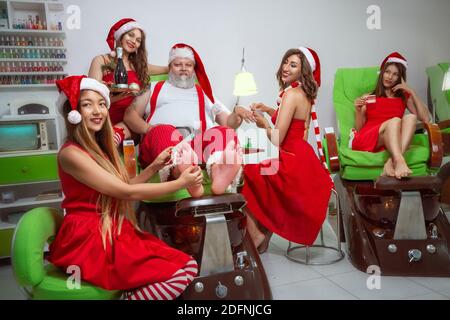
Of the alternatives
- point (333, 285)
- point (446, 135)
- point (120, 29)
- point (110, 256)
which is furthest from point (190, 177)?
point (446, 135)

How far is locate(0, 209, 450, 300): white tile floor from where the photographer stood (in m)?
1.79

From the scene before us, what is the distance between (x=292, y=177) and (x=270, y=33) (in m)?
1.56

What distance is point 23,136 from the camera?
2377 millimetres

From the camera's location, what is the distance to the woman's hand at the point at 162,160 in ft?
5.41

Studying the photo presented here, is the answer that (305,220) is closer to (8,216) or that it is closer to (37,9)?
(8,216)

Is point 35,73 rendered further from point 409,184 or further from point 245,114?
point 409,184

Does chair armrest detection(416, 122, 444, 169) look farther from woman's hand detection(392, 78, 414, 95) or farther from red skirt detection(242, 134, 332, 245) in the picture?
red skirt detection(242, 134, 332, 245)

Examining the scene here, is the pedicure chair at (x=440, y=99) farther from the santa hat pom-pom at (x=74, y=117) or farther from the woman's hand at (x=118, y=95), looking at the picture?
the santa hat pom-pom at (x=74, y=117)

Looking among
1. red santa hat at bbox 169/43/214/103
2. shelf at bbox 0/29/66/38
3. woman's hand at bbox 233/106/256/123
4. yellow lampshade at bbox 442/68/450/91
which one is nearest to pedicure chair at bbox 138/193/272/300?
woman's hand at bbox 233/106/256/123

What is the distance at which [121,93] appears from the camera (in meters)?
2.11

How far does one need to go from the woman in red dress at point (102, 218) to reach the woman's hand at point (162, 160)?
0.59 feet

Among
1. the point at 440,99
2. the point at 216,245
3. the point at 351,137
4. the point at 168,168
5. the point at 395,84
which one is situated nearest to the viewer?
the point at 216,245
